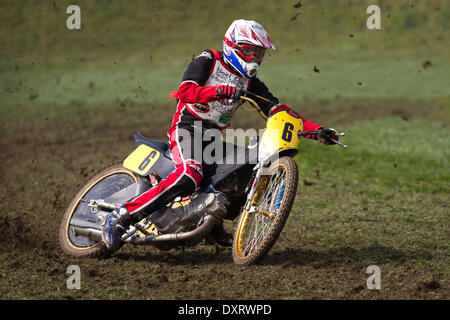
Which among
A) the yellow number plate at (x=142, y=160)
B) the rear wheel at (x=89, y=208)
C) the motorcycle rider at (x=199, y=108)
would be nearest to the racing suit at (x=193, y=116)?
the motorcycle rider at (x=199, y=108)

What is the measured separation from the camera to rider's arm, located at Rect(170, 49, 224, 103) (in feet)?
19.6

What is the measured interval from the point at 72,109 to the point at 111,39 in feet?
35.9

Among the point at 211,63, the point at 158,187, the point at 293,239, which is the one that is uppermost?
the point at 211,63

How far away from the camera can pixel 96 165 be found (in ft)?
40.3

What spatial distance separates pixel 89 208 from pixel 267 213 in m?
2.44

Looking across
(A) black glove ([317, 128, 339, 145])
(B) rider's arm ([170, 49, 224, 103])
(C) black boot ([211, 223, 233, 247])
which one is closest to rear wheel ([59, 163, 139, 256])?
(C) black boot ([211, 223, 233, 247])

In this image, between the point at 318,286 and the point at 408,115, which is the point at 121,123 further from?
the point at 318,286

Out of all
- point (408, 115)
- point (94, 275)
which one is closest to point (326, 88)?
point (408, 115)

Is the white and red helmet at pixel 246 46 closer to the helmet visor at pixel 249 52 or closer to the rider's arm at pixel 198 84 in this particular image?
the helmet visor at pixel 249 52

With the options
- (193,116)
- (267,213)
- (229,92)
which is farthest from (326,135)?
(193,116)

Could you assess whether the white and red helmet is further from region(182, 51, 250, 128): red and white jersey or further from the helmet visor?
region(182, 51, 250, 128): red and white jersey

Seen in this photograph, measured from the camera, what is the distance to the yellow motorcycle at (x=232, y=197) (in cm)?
599

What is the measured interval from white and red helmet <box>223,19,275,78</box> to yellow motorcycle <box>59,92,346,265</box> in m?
0.36

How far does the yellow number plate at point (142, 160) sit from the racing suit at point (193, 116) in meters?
0.45
